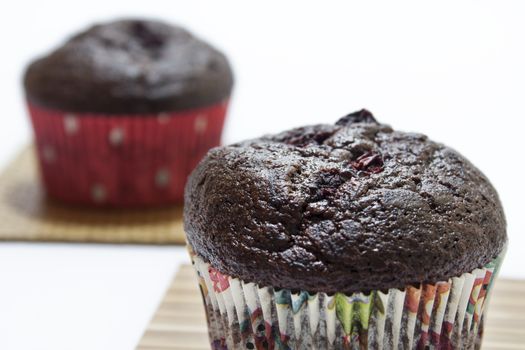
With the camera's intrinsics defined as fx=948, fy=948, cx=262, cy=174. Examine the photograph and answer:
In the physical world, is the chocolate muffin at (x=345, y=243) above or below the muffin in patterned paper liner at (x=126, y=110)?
above

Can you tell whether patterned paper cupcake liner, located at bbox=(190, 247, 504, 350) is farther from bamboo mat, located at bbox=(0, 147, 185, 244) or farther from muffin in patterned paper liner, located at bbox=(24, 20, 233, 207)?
muffin in patterned paper liner, located at bbox=(24, 20, 233, 207)

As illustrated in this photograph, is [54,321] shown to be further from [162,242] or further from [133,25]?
[133,25]

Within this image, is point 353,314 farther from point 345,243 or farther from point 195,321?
point 195,321

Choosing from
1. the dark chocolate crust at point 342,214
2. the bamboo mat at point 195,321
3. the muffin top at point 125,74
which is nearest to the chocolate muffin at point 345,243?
the dark chocolate crust at point 342,214

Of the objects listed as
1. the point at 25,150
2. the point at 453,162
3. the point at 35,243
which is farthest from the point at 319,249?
the point at 25,150

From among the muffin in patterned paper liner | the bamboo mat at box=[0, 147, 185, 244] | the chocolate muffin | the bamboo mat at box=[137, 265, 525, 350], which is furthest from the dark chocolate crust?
the muffin in patterned paper liner

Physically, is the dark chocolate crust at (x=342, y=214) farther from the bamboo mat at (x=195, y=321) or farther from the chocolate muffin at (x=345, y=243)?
the bamboo mat at (x=195, y=321)

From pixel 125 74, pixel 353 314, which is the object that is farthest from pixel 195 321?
pixel 125 74

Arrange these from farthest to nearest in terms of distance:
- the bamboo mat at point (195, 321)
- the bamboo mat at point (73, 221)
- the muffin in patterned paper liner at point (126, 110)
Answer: the muffin in patterned paper liner at point (126, 110)
the bamboo mat at point (73, 221)
the bamboo mat at point (195, 321)

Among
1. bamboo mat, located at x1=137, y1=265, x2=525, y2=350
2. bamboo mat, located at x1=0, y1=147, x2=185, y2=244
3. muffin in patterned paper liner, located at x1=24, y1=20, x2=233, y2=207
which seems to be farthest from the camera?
muffin in patterned paper liner, located at x1=24, y1=20, x2=233, y2=207
